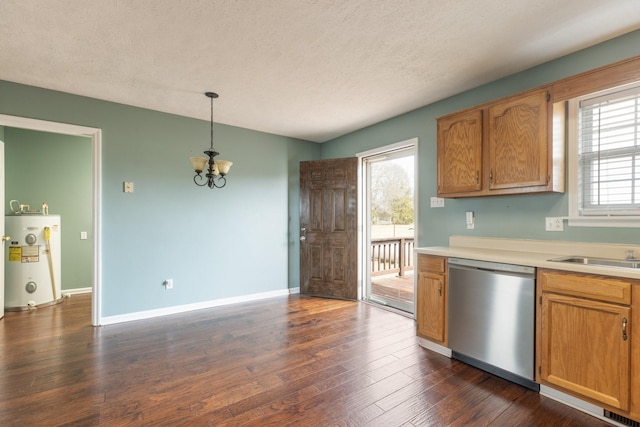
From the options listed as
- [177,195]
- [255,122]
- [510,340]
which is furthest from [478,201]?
[177,195]

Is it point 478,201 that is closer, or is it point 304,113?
point 478,201

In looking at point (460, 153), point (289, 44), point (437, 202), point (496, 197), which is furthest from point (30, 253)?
point (496, 197)

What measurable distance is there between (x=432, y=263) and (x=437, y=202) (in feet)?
2.92

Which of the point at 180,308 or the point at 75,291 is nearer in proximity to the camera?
the point at 180,308

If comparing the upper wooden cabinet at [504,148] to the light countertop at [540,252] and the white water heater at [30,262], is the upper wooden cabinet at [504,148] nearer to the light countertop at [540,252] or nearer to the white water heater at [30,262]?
the light countertop at [540,252]

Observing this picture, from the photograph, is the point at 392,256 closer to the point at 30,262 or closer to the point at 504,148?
the point at 504,148

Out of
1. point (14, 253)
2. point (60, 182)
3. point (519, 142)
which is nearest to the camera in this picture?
point (519, 142)

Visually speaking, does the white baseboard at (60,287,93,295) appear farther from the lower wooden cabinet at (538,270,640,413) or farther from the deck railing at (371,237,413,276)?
the lower wooden cabinet at (538,270,640,413)

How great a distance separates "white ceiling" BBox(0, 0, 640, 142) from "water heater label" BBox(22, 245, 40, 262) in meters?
2.27

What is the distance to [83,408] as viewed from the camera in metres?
1.90

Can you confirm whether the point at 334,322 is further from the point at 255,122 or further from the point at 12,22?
the point at 12,22

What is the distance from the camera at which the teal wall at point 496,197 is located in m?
2.22

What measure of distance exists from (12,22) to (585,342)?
13.9 feet

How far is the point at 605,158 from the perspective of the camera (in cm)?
222
